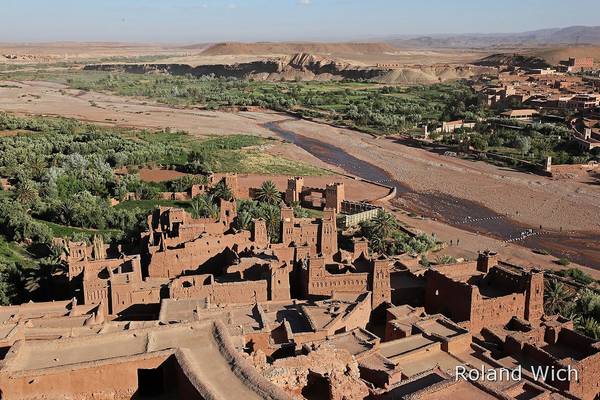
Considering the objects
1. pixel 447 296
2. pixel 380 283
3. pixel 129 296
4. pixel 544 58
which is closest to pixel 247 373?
pixel 129 296

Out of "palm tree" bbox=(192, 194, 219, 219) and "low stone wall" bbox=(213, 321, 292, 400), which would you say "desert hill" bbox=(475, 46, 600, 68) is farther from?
"low stone wall" bbox=(213, 321, 292, 400)

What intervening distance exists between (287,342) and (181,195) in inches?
994

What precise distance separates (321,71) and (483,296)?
427ft

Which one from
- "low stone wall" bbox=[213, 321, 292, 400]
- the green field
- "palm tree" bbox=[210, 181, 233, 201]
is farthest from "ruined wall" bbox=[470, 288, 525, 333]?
the green field

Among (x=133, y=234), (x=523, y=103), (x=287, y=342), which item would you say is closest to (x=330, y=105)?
(x=523, y=103)

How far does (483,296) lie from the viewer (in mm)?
20516

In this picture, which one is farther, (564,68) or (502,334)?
(564,68)

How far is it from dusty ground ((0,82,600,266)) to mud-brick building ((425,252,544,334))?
469 inches

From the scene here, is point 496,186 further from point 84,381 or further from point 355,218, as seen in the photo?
point 84,381

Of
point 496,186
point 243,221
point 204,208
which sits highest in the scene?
point 243,221

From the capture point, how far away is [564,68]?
12650cm

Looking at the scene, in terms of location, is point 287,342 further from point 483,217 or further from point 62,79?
point 62,79

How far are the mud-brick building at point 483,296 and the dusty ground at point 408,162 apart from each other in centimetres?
1190

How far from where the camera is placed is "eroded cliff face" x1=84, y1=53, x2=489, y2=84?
433ft
